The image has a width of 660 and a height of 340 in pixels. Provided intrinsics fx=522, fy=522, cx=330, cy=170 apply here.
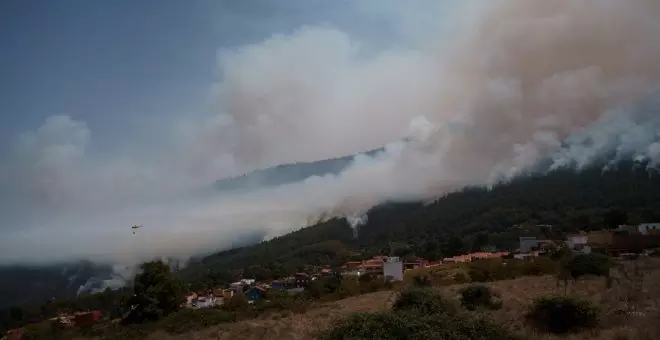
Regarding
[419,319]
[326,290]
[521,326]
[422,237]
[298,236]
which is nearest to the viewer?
[419,319]

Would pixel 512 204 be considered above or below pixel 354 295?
above

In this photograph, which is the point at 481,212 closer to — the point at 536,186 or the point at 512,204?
the point at 512,204

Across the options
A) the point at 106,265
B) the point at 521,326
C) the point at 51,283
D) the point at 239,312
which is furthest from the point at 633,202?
the point at 106,265

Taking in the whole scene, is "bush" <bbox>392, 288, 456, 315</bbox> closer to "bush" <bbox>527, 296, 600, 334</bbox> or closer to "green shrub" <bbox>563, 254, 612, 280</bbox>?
"bush" <bbox>527, 296, 600, 334</bbox>

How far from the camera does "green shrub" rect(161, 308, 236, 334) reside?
2775 centimetres

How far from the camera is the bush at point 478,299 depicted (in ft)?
70.7

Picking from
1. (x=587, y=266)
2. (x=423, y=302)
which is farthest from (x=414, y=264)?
(x=423, y=302)

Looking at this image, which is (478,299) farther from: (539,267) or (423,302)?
(539,267)

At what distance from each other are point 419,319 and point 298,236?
462ft

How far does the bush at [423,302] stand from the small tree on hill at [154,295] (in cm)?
2426

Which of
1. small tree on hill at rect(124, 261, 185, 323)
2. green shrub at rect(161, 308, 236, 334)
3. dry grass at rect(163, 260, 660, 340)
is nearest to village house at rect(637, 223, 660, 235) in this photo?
dry grass at rect(163, 260, 660, 340)

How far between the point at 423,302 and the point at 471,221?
4040 inches

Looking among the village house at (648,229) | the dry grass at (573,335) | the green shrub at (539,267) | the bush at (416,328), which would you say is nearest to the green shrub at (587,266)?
the dry grass at (573,335)

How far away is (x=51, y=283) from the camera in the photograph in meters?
128
